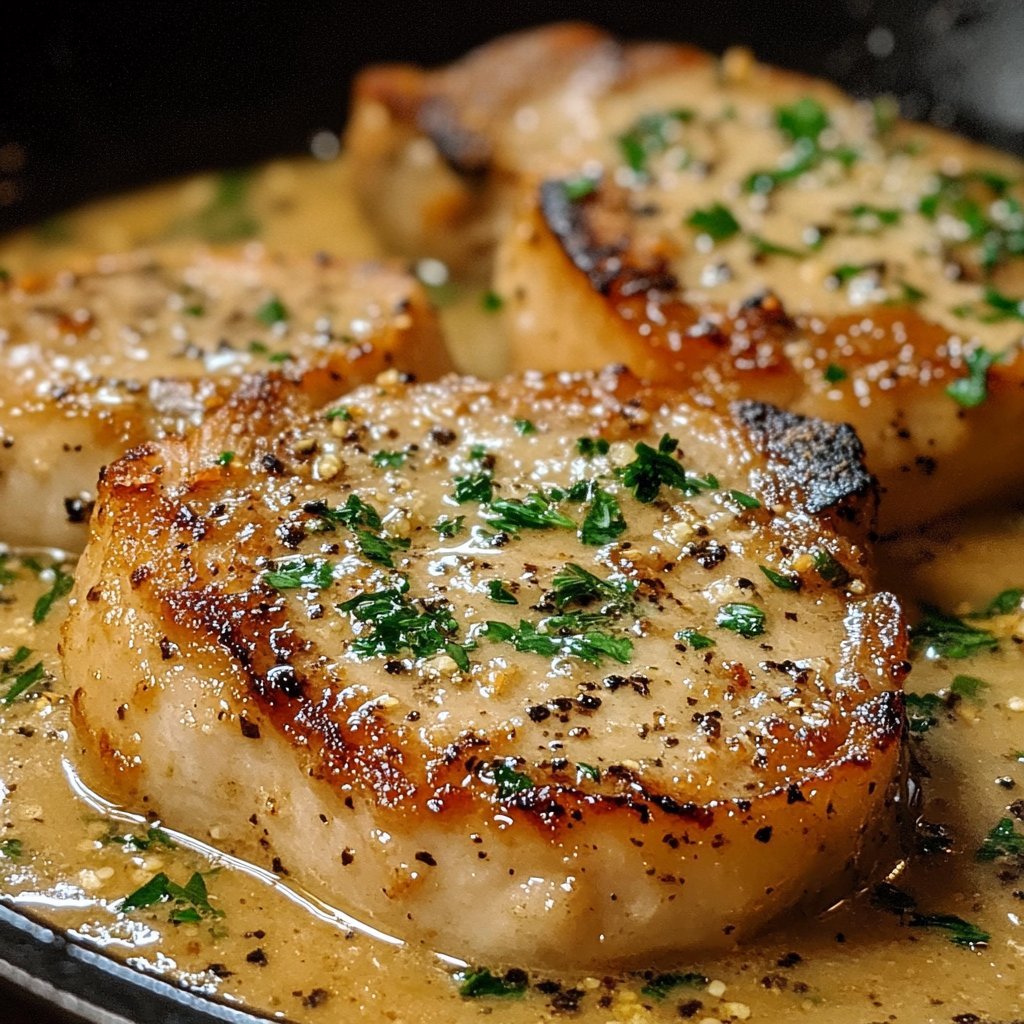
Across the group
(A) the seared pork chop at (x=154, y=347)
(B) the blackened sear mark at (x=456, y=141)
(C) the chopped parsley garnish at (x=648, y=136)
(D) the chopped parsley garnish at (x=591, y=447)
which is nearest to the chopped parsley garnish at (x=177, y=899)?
(A) the seared pork chop at (x=154, y=347)

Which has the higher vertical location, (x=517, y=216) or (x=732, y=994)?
(x=517, y=216)

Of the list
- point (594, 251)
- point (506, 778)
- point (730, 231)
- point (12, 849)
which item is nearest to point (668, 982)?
point (506, 778)

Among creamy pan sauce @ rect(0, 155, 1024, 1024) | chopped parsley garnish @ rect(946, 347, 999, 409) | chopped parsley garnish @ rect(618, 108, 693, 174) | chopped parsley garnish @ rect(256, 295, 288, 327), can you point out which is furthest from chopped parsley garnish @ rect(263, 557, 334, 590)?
chopped parsley garnish @ rect(618, 108, 693, 174)

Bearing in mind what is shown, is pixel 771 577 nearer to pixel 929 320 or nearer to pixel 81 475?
pixel 929 320

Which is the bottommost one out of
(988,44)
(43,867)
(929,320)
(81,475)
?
(43,867)

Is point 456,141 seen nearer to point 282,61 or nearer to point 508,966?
point 282,61

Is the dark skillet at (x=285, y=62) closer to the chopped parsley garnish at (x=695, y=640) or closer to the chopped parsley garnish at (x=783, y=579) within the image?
the chopped parsley garnish at (x=783, y=579)

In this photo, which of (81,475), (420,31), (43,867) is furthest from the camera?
(420,31)

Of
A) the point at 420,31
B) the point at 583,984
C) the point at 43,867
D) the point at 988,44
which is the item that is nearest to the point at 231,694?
the point at 43,867
